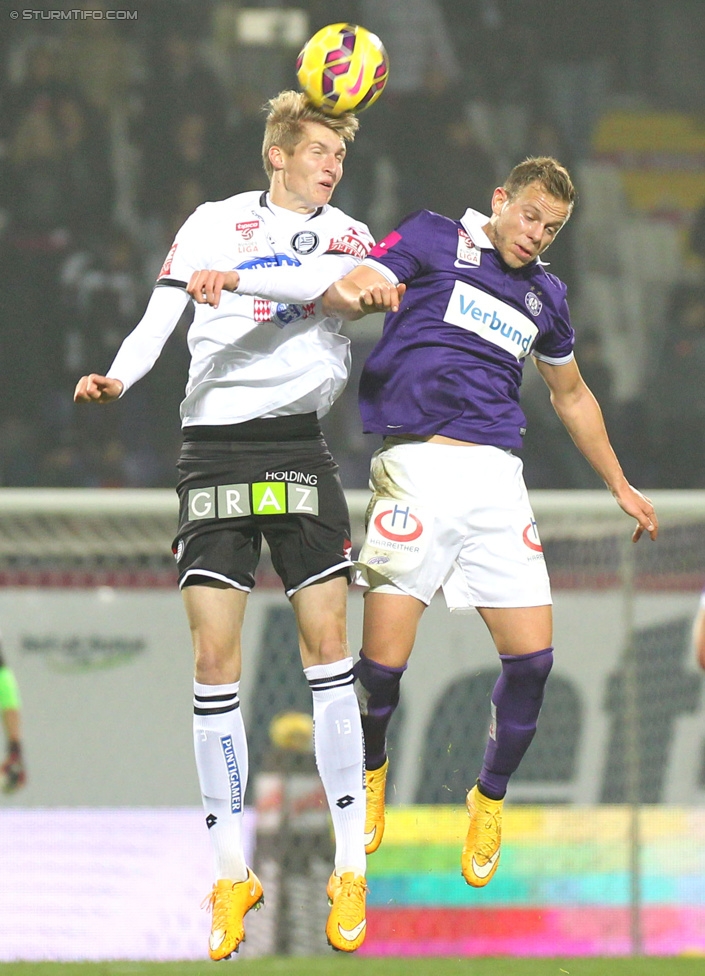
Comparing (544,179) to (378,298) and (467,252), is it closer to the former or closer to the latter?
(467,252)

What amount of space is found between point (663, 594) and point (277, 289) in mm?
3469

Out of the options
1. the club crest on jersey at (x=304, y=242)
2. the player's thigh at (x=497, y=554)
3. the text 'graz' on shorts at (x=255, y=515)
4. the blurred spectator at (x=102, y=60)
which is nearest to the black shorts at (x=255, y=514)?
the text 'graz' on shorts at (x=255, y=515)

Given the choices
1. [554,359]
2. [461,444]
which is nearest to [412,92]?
[554,359]

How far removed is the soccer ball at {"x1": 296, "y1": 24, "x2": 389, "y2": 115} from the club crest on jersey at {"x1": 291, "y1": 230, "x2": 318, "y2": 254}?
1.13 ft

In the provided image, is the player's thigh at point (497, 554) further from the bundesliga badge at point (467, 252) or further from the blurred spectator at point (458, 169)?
the blurred spectator at point (458, 169)

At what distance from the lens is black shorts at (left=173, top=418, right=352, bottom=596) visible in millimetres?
3668

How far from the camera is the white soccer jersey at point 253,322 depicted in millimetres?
3699

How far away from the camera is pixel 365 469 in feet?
33.8

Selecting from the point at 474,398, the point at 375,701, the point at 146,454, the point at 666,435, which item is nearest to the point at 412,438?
the point at 474,398

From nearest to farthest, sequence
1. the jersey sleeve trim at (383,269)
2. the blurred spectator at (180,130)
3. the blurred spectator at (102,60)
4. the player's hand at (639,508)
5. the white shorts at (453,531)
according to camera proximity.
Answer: the jersey sleeve trim at (383,269), the white shorts at (453,531), the player's hand at (639,508), the blurred spectator at (180,130), the blurred spectator at (102,60)

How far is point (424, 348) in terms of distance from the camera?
151 inches

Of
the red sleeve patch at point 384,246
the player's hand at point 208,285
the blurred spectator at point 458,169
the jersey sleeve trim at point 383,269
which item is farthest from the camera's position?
the blurred spectator at point 458,169

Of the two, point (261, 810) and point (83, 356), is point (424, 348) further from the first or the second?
point (83, 356)

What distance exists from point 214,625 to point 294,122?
4.46 feet
